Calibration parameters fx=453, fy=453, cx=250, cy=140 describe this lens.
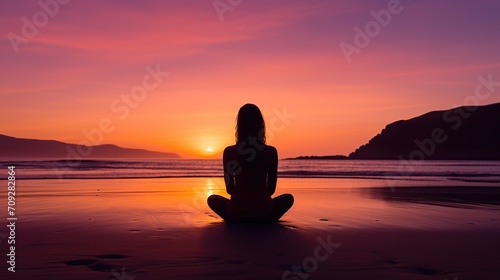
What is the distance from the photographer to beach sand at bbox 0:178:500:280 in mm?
4703

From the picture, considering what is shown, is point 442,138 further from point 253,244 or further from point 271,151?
point 253,244

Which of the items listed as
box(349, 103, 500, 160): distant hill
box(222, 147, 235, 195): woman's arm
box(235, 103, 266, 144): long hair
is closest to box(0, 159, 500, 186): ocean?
box(222, 147, 235, 195): woman's arm

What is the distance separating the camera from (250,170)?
7.92 meters

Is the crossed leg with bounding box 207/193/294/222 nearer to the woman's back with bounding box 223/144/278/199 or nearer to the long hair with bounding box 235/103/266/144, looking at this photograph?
the woman's back with bounding box 223/144/278/199

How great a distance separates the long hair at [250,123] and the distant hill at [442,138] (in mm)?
139239

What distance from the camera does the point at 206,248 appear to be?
591cm

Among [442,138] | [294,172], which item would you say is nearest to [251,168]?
[294,172]

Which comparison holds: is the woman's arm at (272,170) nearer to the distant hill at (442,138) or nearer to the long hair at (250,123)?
the long hair at (250,123)

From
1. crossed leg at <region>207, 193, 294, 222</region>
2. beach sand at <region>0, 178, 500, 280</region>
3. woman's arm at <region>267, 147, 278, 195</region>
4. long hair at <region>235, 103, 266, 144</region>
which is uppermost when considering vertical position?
long hair at <region>235, 103, 266, 144</region>

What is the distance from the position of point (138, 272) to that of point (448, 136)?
17339 cm

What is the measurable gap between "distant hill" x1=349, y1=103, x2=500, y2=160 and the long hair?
139239mm

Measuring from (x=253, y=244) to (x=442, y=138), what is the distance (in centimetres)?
17042

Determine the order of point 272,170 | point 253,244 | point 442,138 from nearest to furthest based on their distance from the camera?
point 253,244, point 272,170, point 442,138

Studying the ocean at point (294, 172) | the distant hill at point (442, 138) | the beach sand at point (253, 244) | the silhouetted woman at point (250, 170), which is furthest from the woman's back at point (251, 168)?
the distant hill at point (442, 138)
